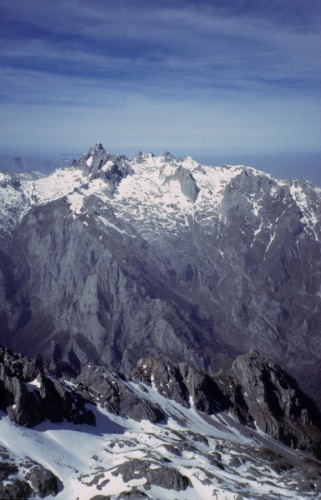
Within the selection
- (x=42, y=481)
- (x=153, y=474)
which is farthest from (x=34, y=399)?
(x=153, y=474)

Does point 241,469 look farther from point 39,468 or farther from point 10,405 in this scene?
point 10,405

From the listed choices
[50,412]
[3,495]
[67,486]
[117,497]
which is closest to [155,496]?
[117,497]

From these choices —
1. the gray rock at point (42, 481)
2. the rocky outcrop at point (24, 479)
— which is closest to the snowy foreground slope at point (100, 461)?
the gray rock at point (42, 481)

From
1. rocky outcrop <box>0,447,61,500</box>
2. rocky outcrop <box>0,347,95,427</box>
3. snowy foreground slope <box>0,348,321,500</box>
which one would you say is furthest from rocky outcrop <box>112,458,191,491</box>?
rocky outcrop <box>0,347,95,427</box>

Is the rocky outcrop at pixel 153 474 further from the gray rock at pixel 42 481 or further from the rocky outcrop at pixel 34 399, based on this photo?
the rocky outcrop at pixel 34 399

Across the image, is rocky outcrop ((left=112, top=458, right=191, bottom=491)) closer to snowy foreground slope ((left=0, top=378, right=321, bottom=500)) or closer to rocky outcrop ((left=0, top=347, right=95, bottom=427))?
snowy foreground slope ((left=0, top=378, right=321, bottom=500))

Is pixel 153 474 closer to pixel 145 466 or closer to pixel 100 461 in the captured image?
pixel 145 466
